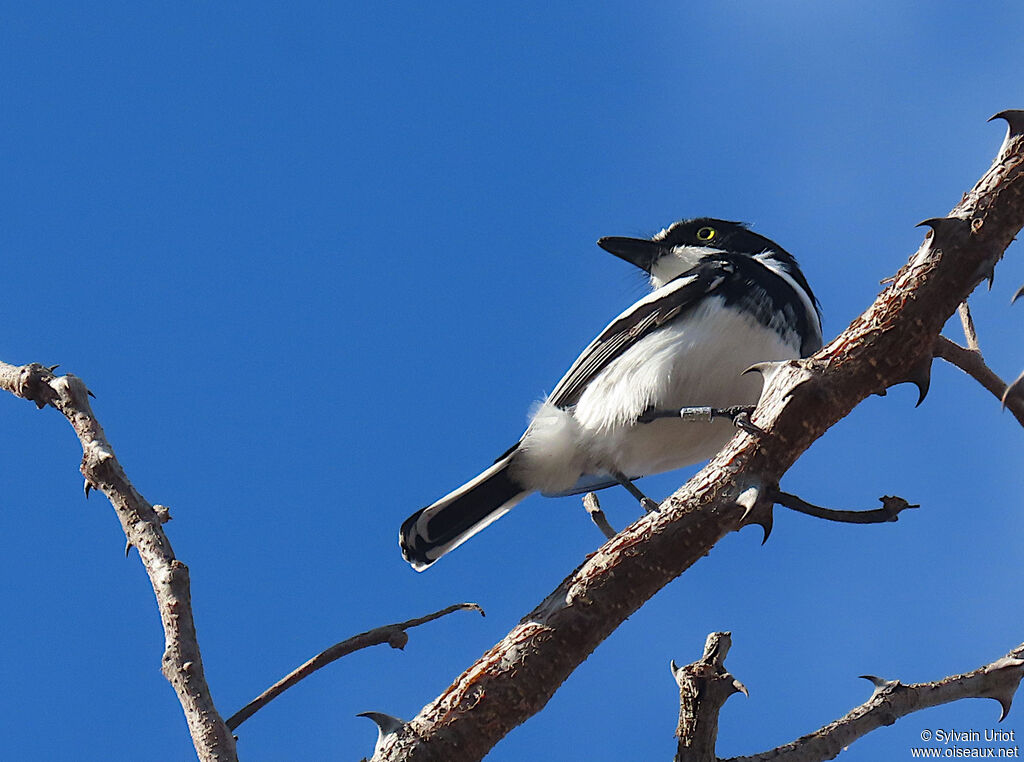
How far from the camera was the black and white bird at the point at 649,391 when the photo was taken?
5.09m

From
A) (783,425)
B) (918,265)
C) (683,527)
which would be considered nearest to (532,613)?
(683,527)

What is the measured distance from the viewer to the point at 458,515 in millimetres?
5441

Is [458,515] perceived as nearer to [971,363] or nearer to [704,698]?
[704,698]

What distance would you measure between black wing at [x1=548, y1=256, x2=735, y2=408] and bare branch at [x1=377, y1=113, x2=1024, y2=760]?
2.62 meters

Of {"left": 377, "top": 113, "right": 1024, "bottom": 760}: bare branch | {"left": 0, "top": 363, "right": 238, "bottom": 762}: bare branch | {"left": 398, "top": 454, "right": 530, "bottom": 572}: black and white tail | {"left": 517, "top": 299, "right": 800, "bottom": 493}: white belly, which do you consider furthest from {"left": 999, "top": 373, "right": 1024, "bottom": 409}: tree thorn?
{"left": 398, "top": 454, "right": 530, "bottom": 572}: black and white tail

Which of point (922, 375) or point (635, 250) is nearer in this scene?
point (922, 375)

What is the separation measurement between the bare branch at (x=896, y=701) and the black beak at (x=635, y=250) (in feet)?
13.2

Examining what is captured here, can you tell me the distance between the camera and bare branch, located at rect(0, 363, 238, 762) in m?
2.68

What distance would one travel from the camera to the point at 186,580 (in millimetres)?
2887

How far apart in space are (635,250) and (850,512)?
402cm

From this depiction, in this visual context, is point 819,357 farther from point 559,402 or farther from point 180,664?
point 559,402

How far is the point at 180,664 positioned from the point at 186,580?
0.80 ft

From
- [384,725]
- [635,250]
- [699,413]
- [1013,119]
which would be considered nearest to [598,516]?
[699,413]

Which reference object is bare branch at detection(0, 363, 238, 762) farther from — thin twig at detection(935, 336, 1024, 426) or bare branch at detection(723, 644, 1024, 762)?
thin twig at detection(935, 336, 1024, 426)
